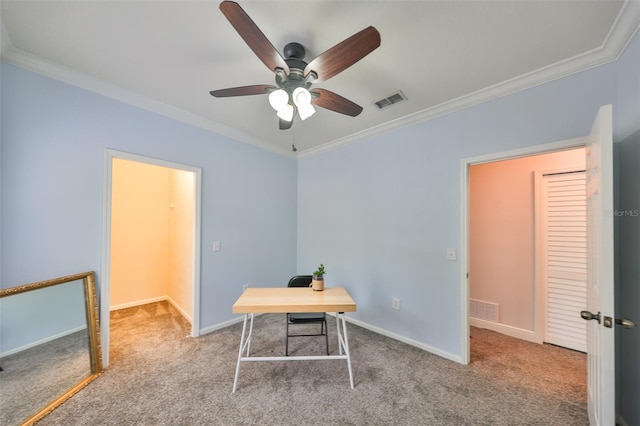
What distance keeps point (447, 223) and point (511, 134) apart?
95 cm

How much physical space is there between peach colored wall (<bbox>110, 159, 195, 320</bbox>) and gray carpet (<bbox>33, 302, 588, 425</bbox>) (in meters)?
1.24

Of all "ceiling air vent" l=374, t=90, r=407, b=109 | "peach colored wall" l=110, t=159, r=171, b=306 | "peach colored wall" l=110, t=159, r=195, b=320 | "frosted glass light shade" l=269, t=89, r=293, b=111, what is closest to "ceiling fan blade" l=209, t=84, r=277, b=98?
"frosted glass light shade" l=269, t=89, r=293, b=111

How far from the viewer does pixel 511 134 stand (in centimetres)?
204

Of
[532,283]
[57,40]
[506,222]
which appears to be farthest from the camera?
[506,222]

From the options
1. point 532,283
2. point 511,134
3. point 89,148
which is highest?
point 511,134

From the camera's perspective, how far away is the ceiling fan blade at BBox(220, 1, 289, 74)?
3.31ft

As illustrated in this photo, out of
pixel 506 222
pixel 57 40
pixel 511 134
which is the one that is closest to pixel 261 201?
pixel 57 40

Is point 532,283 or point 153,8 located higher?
point 153,8

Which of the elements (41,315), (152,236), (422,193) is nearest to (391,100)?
(422,193)

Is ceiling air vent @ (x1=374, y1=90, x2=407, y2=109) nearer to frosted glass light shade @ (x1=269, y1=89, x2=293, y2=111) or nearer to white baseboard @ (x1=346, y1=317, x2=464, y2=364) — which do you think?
frosted glass light shade @ (x1=269, y1=89, x2=293, y2=111)

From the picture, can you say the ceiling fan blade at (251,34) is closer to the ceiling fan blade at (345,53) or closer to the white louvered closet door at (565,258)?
the ceiling fan blade at (345,53)

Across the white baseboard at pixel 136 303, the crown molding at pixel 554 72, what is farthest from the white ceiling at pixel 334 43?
the white baseboard at pixel 136 303

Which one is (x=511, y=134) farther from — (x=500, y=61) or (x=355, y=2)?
(x=355, y=2)

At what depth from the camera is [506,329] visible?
286 centimetres
